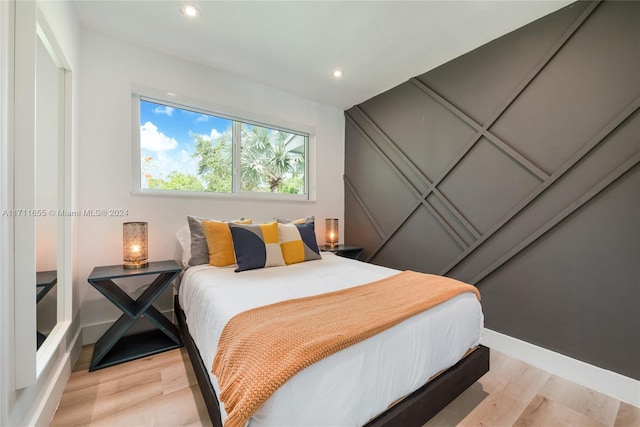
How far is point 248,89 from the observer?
2873 mm

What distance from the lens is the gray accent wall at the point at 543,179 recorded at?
1604 millimetres

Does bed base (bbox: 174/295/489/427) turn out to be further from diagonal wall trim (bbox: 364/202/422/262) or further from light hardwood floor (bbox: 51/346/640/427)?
diagonal wall trim (bbox: 364/202/422/262)

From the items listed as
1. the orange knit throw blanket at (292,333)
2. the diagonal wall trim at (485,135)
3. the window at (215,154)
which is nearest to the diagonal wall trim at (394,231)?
the diagonal wall trim at (485,135)

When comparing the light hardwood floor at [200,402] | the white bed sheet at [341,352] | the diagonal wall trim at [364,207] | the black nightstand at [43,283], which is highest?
the diagonal wall trim at [364,207]

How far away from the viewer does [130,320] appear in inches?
74.6

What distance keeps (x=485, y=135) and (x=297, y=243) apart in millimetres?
1894

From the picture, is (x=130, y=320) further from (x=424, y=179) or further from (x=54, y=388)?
(x=424, y=179)

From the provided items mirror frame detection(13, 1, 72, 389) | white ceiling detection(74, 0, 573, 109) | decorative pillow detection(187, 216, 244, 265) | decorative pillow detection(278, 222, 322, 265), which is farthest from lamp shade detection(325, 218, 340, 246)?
mirror frame detection(13, 1, 72, 389)

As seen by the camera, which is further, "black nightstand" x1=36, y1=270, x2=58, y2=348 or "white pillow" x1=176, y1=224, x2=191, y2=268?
"white pillow" x1=176, y1=224, x2=191, y2=268

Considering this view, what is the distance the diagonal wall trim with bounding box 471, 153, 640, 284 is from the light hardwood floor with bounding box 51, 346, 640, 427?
77 centimetres

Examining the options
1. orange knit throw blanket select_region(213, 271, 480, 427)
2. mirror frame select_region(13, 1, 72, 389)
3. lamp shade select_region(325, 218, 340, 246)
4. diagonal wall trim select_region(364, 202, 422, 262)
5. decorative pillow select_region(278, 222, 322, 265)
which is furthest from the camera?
lamp shade select_region(325, 218, 340, 246)

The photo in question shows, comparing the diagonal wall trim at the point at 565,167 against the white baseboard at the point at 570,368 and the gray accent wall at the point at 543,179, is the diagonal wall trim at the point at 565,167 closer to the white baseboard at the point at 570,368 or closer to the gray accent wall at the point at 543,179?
the gray accent wall at the point at 543,179

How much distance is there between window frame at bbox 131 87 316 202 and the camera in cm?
232

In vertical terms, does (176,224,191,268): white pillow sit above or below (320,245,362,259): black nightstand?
above
